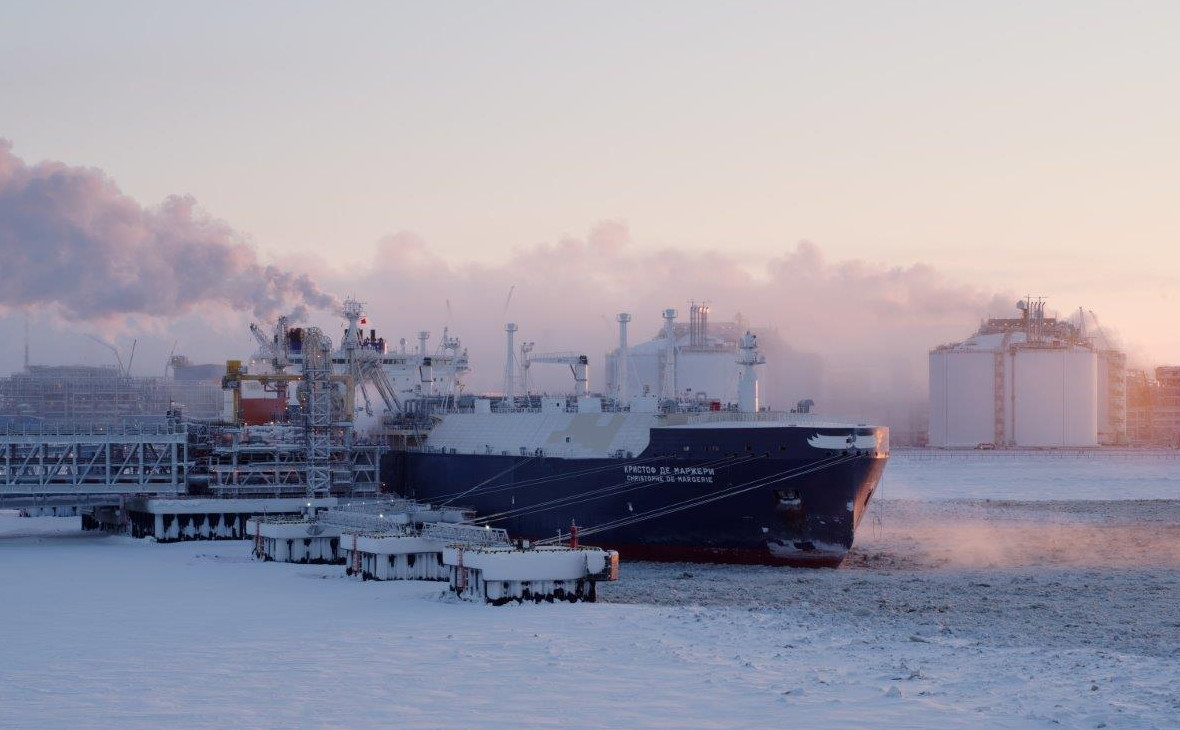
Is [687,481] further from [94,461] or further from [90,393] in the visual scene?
[90,393]

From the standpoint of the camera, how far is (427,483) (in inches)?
2506

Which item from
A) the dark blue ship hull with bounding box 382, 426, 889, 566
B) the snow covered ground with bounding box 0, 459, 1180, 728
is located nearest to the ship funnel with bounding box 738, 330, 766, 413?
the dark blue ship hull with bounding box 382, 426, 889, 566

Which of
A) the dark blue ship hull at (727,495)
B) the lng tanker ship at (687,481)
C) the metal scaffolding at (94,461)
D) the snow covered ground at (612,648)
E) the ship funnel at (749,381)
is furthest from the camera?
the metal scaffolding at (94,461)

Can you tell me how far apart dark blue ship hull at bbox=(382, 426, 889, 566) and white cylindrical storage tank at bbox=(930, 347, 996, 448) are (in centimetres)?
10437

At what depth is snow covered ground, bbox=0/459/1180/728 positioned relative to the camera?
2272cm

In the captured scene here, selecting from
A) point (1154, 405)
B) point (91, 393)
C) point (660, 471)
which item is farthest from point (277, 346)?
point (1154, 405)

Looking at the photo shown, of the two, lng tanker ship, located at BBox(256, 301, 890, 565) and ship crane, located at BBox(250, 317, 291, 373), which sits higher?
ship crane, located at BBox(250, 317, 291, 373)

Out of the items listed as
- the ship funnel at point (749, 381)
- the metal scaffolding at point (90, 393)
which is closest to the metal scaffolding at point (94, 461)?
the ship funnel at point (749, 381)

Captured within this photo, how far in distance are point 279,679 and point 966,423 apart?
133491 mm

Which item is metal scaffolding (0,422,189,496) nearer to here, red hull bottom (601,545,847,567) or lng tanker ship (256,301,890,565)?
lng tanker ship (256,301,890,565)

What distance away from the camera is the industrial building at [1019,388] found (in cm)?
14512

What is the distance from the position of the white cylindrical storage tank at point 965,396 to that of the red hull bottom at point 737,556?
352ft

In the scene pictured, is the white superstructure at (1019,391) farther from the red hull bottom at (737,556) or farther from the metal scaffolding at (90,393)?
the red hull bottom at (737,556)

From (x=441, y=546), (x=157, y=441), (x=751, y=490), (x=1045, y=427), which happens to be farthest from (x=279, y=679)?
(x=1045, y=427)
